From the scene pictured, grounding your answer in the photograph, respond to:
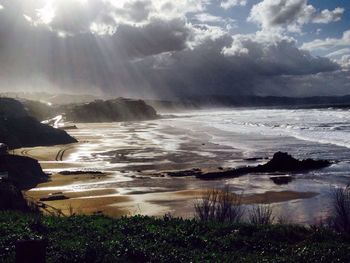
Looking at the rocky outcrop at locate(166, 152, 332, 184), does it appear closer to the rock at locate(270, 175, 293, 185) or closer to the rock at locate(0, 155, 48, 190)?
the rock at locate(270, 175, 293, 185)

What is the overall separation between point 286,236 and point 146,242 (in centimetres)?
374

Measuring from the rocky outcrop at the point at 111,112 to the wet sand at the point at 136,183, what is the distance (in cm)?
9391

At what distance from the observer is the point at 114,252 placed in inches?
396

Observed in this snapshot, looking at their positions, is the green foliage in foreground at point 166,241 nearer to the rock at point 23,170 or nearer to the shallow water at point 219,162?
the shallow water at point 219,162

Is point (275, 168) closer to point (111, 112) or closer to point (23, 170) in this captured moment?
point (23, 170)

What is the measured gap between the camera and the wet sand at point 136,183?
20.8 meters

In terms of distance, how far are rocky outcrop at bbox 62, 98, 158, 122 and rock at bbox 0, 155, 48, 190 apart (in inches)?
4223

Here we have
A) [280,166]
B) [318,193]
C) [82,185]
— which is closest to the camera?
[318,193]

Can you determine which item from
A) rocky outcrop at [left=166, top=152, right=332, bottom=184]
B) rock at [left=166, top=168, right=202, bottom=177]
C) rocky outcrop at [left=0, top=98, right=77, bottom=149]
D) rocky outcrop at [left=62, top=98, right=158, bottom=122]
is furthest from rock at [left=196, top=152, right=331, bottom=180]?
rocky outcrop at [left=62, top=98, right=158, bottom=122]

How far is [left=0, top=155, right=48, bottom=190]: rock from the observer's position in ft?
84.2

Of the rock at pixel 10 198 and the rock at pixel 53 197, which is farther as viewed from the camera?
the rock at pixel 53 197

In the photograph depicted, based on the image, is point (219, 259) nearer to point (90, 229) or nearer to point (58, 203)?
point (90, 229)

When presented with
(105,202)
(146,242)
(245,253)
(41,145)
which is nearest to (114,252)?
(146,242)

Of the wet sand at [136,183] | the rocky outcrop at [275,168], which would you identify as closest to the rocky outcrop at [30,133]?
the wet sand at [136,183]
